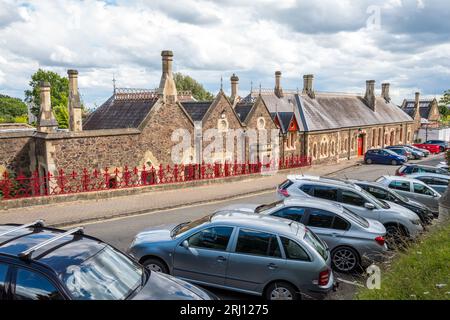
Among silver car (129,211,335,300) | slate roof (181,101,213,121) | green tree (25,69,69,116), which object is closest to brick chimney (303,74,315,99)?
slate roof (181,101,213,121)

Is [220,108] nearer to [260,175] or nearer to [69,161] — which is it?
[260,175]

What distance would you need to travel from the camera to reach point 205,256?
736 cm

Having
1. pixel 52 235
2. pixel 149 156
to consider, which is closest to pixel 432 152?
pixel 149 156

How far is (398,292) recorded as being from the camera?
6008 millimetres

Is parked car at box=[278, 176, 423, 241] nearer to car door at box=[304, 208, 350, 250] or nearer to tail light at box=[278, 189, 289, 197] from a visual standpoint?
tail light at box=[278, 189, 289, 197]

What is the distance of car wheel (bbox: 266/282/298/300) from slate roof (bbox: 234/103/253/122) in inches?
870

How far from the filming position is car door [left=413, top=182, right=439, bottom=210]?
15672 millimetres

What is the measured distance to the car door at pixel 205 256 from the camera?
24.0 ft

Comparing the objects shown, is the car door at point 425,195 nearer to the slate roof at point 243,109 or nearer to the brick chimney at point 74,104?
the slate roof at point 243,109

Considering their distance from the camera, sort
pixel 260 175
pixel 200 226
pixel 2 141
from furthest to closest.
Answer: pixel 260 175 < pixel 2 141 < pixel 200 226

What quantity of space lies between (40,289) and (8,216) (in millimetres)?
10621

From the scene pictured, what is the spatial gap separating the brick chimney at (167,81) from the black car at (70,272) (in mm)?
15768

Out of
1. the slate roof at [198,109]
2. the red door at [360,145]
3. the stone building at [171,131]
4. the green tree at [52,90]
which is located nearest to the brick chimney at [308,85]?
the stone building at [171,131]

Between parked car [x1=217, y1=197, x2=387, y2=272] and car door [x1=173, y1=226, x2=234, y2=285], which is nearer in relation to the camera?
car door [x1=173, y1=226, x2=234, y2=285]
